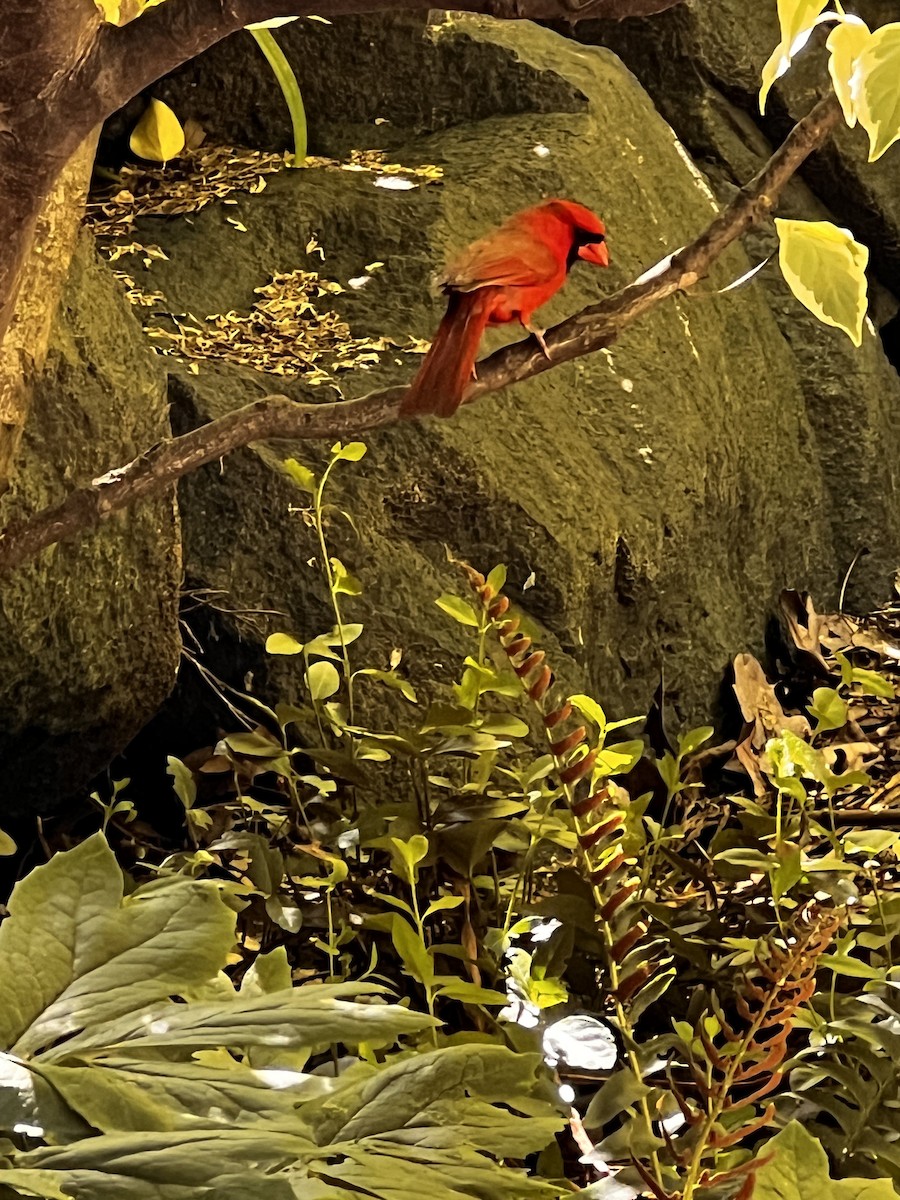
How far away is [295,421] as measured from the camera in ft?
3.02

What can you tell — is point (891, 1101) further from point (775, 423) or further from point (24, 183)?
point (775, 423)

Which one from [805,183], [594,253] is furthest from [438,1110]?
[805,183]

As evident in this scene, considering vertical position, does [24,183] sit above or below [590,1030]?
above

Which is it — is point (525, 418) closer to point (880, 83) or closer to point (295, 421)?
point (295, 421)

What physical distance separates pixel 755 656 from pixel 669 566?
0.33 meters

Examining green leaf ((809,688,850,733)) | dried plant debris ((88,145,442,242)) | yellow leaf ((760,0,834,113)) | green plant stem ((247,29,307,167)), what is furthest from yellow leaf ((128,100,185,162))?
yellow leaf ((760,0,834,113))

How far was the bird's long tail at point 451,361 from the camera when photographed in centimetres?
107

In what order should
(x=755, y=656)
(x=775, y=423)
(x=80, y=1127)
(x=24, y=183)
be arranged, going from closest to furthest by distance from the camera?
(x=80, y=1127) → (x=24, y=183) → (x=755, y=656) → (x=775, y=423)

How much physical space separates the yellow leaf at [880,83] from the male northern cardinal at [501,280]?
1.74 ft

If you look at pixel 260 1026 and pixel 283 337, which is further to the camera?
pixel 283 337

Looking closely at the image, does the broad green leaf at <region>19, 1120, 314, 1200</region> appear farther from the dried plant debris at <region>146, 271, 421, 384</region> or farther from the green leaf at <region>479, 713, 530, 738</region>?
the dried plant debris at <region>146, 271, 421, 384</region>

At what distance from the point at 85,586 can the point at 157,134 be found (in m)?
1.09

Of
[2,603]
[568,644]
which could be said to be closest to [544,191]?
[568,644]

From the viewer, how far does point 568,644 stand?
187 cm
